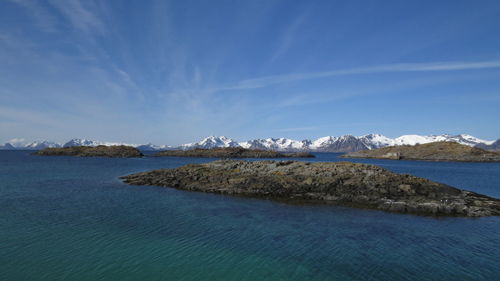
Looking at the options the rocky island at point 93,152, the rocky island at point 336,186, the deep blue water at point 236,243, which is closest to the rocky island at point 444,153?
the rocky island at point 336,186

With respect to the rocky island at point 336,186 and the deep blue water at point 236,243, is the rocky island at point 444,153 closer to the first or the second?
the rocky island at point 336,186

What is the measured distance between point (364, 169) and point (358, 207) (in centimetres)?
1352

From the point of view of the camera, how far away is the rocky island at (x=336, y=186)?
29266mm

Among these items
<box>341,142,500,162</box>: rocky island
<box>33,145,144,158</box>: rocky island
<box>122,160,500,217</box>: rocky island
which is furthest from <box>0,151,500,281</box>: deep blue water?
<box>33,145,144,158</box>: rocky island

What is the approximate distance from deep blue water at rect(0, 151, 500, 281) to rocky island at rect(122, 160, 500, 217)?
3306 mm

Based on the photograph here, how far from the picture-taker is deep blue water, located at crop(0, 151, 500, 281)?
14.4 metres

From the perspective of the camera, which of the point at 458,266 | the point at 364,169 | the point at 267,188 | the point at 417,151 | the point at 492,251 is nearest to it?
the point at 458,266

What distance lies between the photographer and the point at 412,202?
29.8 metres

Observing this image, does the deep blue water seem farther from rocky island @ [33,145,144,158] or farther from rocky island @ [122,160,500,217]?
rocky island @ [33,145,144,158]

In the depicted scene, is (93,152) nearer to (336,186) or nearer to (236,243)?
(336,186)

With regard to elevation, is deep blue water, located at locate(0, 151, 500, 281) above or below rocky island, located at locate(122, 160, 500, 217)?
below

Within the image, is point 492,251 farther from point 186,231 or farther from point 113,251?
point 113,251

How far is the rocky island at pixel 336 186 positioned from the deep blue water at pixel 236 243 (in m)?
3.31

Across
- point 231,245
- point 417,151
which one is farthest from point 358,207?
point 417,151
